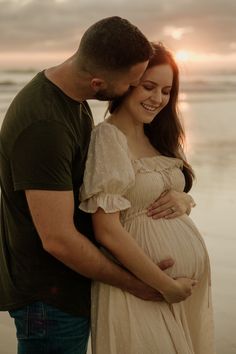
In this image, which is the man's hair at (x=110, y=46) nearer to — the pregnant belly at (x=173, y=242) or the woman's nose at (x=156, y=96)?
the woman's nose at (x=156, y=96)

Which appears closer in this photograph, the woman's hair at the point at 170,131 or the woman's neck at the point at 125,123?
the woman's neck at the point at 125,123

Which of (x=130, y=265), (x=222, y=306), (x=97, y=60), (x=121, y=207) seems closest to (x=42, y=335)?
(x=130, y=265)

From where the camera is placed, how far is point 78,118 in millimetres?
2061

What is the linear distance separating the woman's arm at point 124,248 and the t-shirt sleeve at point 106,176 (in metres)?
0.04

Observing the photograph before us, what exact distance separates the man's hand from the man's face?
66 cm

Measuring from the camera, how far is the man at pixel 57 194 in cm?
193

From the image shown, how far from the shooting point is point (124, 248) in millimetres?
2170

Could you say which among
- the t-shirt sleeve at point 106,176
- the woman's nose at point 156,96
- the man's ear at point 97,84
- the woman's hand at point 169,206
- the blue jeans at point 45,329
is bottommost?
the blue jeans at point 45,329

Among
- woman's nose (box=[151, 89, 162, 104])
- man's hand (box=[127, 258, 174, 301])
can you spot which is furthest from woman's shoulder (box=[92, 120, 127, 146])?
man's hand (box=[127, 258, 174, 301])

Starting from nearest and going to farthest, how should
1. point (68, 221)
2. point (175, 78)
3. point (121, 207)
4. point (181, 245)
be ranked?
1. point (68, 221)
2. point (121, 207)
3. point (181, 245)
4. point (175, 78)

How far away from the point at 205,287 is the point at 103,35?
3.66 feet

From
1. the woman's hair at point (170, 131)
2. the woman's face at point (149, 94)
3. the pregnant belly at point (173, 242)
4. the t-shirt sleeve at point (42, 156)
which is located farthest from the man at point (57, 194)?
the woman's hair at point (170, 131)

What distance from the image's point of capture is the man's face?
83.3 inches

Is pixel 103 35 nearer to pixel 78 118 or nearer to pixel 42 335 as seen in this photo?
pixel 78 118
